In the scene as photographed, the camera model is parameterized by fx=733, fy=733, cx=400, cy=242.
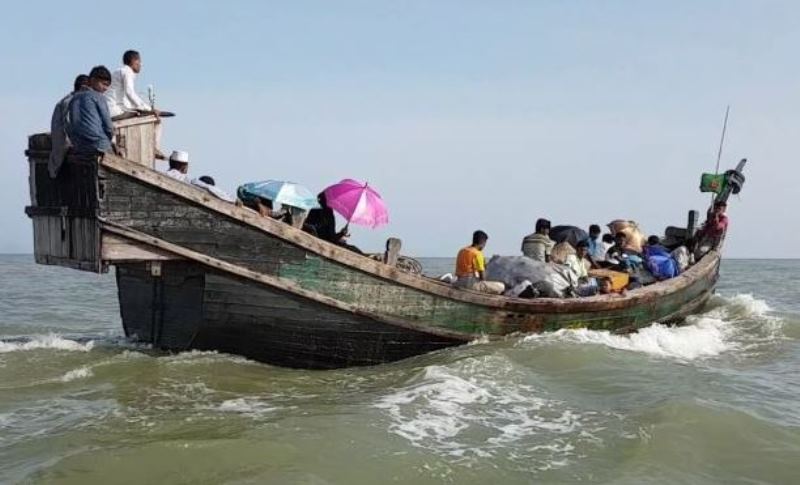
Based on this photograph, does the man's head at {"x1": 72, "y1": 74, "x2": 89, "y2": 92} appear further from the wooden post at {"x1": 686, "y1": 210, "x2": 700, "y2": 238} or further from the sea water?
the wooden post at {"x1": 686, "y1": 210, "x2": 700, "y2": 238}

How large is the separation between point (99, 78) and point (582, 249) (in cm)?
706

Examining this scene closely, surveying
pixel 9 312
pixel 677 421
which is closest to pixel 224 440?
pixel 677 421

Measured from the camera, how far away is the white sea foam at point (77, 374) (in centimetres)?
728

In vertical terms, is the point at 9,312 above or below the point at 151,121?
below

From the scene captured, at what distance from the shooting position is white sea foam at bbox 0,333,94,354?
8930 millimetres

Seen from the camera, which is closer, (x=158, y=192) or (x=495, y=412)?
(x=495, y=412)

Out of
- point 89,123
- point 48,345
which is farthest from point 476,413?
point 48,345

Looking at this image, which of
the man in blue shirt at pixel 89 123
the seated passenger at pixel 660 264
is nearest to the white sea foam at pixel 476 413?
the man in blue shirt at pixel 89 123

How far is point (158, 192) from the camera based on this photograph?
6.89 m

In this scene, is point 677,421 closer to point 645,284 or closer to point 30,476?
point 30,476

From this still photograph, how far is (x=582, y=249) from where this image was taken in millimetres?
10906

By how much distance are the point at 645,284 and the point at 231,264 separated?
718 cm

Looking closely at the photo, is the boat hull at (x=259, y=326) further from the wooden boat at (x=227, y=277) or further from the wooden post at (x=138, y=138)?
the wooden post at (x=138, y=138)

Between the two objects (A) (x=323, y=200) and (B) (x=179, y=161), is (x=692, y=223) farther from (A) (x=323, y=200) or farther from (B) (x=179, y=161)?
(B) (x=179, y=161)
